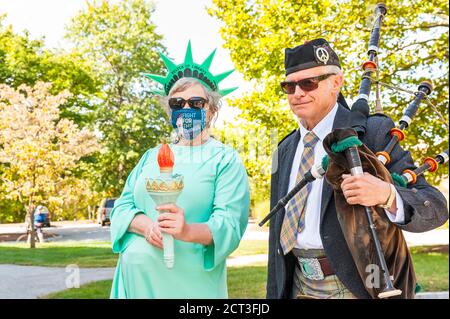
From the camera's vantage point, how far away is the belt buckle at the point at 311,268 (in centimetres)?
174

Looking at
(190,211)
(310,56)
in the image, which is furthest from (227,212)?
(310,56)

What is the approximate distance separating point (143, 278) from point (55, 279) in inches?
57.1

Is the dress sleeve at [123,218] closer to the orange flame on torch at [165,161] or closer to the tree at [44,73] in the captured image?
the orange flame on torch at [165,161]

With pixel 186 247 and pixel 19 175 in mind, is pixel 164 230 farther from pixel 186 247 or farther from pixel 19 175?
pixel 19 175

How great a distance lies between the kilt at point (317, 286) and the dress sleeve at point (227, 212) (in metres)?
0.23

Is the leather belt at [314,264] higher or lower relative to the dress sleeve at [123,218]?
lower

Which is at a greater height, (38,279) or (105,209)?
(105,209)

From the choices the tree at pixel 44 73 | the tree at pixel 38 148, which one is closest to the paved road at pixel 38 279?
the tree at pixel 38 148

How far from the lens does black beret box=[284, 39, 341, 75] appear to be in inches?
69.2

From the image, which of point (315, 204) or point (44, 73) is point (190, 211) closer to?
point (315, 204)

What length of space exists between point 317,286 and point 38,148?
1.68 m

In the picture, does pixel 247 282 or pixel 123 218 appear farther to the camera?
pixel 247 282

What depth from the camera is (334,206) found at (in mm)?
1694

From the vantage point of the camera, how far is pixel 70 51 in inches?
125
